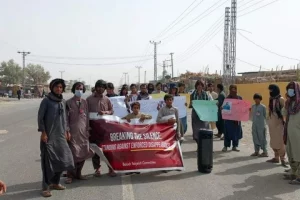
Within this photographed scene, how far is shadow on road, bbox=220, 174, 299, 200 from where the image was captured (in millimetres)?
5926

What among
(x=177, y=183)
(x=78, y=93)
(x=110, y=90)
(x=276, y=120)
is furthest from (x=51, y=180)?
(x=110, y=90)

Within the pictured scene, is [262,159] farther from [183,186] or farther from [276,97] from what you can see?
[183,186]

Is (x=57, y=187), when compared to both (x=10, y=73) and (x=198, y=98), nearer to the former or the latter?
(x=198, y=98)

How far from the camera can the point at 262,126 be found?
9367mm

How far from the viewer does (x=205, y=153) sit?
750cm

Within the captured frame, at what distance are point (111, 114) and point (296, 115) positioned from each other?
345cm

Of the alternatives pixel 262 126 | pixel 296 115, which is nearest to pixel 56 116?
pixel 296 115

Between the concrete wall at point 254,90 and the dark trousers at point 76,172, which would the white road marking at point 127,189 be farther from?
the concrete wall at point 254,90

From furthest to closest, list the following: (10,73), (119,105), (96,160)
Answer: (10,73), (119,105), (96,160)

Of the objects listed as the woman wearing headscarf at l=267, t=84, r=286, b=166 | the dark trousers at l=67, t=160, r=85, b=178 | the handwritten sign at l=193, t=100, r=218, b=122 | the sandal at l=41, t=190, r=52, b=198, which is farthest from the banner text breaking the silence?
the handwritten sign at l=193, t=100, r=218, b=122

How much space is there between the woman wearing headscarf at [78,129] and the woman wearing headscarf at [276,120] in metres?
4.01

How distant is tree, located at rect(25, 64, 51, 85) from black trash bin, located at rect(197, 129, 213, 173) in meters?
127

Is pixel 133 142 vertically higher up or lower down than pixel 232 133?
higher up

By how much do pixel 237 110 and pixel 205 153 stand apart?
3.15m
